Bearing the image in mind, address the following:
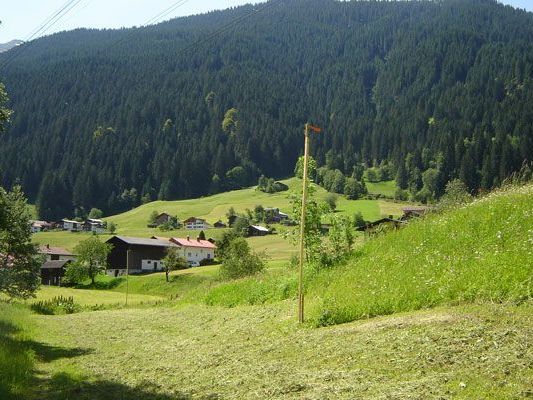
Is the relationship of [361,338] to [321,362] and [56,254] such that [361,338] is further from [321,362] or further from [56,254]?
[56,254]

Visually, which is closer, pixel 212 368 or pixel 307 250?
pixel 212 368

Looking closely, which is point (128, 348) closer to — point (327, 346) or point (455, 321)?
point (327, 346)

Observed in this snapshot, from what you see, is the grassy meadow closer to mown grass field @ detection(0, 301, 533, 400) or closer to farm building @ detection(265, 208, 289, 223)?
mown grass field @ detection(0, 301, 533, 400)

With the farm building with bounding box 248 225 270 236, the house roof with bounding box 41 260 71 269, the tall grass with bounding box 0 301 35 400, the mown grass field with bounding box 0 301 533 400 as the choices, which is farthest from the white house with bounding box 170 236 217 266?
the mown grass field with bounding box 0 301 533 400

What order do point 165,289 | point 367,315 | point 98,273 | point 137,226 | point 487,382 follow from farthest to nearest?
point 137,226
point 98,273
point 165,289
point 367,315
point 487,382

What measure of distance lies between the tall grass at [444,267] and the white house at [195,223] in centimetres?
14850

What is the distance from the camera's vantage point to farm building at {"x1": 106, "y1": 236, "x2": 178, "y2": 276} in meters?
120

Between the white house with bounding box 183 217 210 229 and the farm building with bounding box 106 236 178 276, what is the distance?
163ft

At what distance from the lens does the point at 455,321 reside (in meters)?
14.7

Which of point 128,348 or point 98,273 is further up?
point 128,348

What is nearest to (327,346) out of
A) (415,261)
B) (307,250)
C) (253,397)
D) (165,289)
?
(253,397)

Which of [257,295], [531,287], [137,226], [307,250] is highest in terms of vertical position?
[531,287]

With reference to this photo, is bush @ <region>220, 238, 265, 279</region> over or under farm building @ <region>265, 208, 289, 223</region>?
over

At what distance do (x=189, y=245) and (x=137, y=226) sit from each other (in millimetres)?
63976
